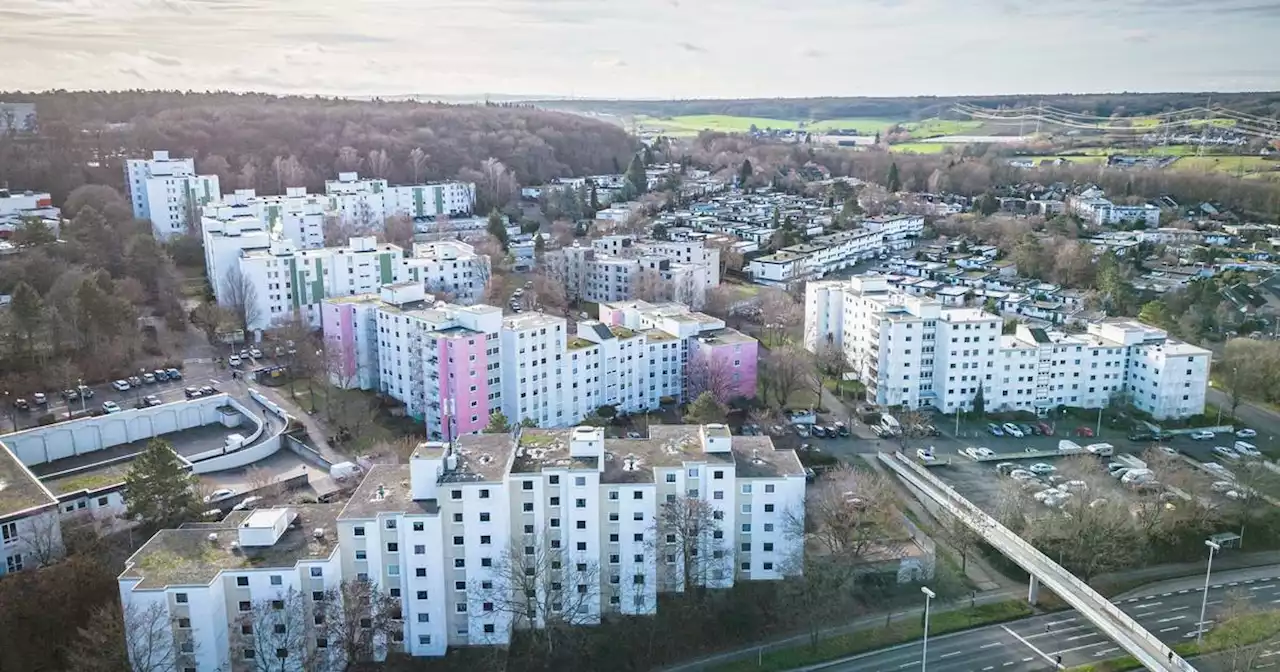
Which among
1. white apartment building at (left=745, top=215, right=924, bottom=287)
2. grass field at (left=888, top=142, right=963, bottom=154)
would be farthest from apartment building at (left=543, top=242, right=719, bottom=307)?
grass field at (left=888, top=142, right=963, bottom=154)

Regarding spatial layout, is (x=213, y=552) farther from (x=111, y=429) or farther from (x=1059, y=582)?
(x=1059, y=582)

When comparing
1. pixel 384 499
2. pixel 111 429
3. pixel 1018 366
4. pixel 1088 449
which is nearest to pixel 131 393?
pixel 111 429

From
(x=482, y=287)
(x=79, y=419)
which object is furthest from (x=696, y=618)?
(x=482, y=287)

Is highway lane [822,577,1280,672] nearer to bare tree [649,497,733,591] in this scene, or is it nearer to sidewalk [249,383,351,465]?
bare tree [649,497,733,591]

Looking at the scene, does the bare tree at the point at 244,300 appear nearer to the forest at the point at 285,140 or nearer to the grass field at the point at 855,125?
the forest at the point at 285,140

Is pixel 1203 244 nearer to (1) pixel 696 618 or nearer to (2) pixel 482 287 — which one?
(2) pixel 482 287

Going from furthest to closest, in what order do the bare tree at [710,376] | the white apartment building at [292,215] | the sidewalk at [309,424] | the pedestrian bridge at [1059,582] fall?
the white apartment building at [292,215] → the bare tree at [710,376] → the sidewalk at [309,424] → the pedestrian bridge at [1059,582]

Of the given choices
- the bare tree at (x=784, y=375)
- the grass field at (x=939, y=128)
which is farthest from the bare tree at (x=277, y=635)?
the grass field at (x=939, y=128)

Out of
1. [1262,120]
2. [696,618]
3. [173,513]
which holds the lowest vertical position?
[696,618]
